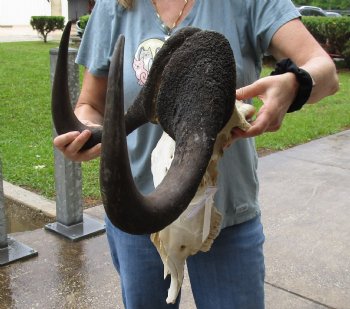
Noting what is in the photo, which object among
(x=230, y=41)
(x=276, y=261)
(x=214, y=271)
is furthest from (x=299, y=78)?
(x=276, y=261)

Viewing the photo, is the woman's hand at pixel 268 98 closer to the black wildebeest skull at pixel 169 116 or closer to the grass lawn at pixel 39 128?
the black wildebeest skull at pixel 169 116

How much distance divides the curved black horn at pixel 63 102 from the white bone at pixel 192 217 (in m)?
0.21

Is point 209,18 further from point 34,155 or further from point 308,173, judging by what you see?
point 34,155

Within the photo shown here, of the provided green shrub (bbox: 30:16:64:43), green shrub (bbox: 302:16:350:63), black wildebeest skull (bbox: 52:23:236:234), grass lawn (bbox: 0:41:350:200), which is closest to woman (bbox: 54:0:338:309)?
black wildebeest skull (bbox: 52:23:236:234)

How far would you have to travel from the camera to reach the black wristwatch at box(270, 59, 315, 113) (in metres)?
1.66

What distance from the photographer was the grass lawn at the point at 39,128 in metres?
6.10

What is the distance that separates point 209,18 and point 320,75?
1.37ft

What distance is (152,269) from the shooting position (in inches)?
83.1

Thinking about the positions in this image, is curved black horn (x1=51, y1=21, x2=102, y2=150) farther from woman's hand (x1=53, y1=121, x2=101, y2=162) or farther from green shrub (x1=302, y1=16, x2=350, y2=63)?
Result: green shrub (x1=302, y1=16, x2=350, y2=63)

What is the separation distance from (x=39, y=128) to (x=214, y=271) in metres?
6.40

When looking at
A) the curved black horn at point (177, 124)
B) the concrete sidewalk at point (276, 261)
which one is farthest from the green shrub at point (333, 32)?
the curved black horn at point (177, 124)

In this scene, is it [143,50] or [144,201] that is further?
[143,50]

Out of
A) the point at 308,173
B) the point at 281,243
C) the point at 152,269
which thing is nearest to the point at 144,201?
the point at 152,269

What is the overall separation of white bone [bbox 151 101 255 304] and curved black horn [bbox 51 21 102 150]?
21cm
